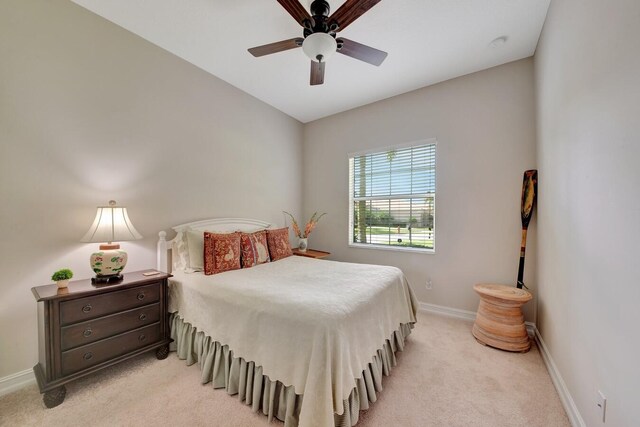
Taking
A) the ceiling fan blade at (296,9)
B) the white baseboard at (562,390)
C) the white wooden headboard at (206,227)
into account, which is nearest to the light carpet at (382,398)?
the white baseboard at (562,390)

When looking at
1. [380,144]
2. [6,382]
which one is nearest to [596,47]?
[380,144]

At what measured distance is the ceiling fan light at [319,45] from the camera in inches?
65.5

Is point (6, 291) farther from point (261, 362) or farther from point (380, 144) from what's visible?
point (380, 144)

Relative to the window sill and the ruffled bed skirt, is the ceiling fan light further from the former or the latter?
the window sill

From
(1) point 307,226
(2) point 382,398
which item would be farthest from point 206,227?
(2) point 382,398

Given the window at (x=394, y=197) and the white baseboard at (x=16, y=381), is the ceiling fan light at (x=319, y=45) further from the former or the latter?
the white baseboard at (x=16, y=381)

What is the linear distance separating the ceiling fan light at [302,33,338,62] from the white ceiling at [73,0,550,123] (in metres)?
0.42

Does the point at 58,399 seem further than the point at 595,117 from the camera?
Yes

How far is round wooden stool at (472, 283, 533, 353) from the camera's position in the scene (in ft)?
7.03

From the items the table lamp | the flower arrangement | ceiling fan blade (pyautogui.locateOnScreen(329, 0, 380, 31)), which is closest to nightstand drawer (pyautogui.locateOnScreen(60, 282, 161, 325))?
the table lamp

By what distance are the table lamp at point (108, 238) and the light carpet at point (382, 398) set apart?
766mm

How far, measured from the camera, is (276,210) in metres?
3.80

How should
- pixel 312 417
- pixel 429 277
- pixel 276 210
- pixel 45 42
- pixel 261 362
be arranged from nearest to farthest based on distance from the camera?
pixel 312 417 → pixel 261 362 → pixel 45 42 → pixel 429 277 → pixel 276 210

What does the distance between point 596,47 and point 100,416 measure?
3.49 m
